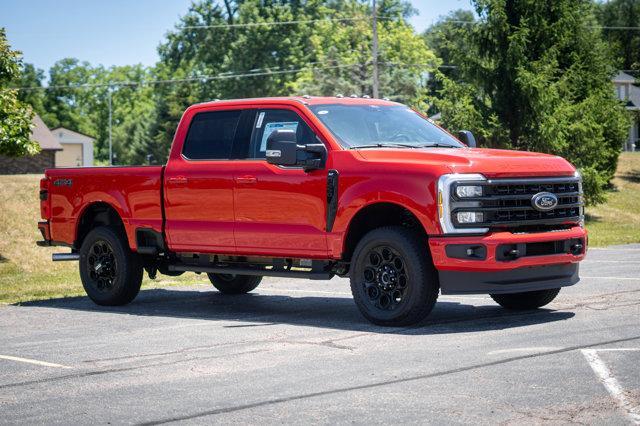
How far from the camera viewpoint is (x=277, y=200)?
1119cm

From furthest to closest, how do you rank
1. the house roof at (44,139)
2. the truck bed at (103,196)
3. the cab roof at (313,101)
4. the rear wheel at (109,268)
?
the house roof at (44,139) → the rear wheel at (109,268) → the truck bed at (103,196) → the cab roof at (313,101)

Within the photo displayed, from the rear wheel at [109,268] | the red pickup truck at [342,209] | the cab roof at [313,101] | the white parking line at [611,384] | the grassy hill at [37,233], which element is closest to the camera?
the white parking line at [611,384]

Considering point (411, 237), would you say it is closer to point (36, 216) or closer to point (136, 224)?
point (136, 224)

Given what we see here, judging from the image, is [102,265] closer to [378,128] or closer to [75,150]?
[378,128]

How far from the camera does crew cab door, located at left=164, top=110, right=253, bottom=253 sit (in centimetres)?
1171

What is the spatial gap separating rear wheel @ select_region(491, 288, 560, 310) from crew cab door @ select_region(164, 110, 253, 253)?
2.98 m

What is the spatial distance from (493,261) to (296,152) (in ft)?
7.48

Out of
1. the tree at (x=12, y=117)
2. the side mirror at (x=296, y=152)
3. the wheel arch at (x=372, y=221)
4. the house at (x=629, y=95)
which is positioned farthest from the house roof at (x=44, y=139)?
the wheel arch at (x=372, y=221)

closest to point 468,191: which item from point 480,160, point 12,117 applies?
point 480,160

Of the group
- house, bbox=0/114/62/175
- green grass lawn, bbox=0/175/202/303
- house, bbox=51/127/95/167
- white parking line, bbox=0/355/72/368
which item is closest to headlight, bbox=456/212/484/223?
white parking line, bbox=0/355/72/368

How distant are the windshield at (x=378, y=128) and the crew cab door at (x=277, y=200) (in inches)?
12.2

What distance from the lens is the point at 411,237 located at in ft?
33.4

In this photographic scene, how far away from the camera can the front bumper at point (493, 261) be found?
9.84 metres

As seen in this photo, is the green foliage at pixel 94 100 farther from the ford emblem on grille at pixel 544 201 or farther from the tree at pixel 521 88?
the ford emblem on grille at pixel 544 201
